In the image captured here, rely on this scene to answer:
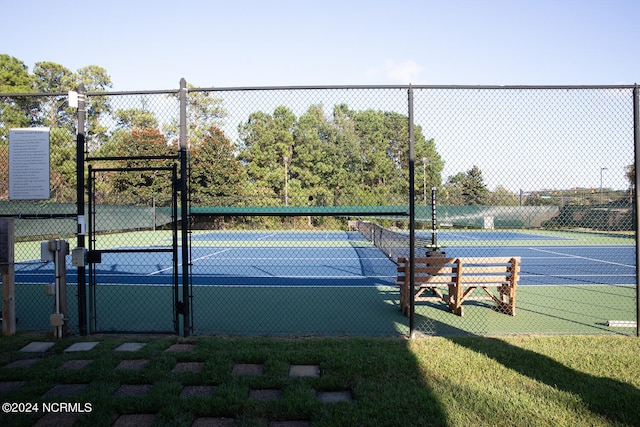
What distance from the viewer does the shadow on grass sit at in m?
3.65

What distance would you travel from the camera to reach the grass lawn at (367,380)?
3.59m

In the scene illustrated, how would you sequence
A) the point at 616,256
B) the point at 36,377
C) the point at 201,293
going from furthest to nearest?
the point at 616,256, the point at 201,293, the point at 36,377

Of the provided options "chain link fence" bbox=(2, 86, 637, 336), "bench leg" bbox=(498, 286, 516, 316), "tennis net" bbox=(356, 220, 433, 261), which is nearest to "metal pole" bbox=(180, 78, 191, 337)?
"chain link fence" bbox=(2, 86, 637, 336)

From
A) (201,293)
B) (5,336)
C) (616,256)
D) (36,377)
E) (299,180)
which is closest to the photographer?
(36,377)

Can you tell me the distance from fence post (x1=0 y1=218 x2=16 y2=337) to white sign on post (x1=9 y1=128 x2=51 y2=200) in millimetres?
459

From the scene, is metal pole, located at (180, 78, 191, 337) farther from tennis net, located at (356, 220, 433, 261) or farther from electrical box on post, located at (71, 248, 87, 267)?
tennis net, located at (356, 220, 433, 261)

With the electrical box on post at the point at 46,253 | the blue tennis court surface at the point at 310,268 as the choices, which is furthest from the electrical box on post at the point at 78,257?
the blue tennis court surface at the point at 310,268

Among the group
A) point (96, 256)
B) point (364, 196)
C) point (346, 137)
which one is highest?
point (346, 137)

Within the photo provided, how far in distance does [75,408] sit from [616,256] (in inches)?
772

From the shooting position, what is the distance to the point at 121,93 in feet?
19.6

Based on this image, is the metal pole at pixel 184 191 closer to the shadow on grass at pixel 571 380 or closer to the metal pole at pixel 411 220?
the metal pole at pixel 411 220

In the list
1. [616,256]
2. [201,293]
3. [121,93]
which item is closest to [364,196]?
[121,93]

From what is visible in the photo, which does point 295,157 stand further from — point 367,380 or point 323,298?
point 367,380

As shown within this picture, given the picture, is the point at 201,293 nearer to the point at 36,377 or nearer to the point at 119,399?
the point at 36,377
